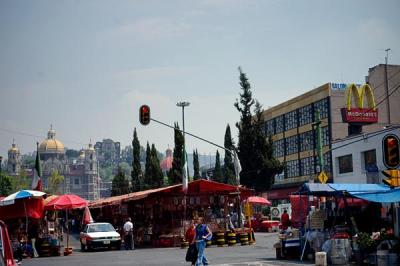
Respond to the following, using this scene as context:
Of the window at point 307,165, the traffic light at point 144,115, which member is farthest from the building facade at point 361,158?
the traffic light at point 144,115

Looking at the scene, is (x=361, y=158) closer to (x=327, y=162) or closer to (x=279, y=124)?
(x=327, y=162)

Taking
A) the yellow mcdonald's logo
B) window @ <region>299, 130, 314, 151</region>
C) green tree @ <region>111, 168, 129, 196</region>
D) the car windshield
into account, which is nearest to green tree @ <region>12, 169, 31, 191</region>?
green tree @ <region>111, 168, 129, 196</region>

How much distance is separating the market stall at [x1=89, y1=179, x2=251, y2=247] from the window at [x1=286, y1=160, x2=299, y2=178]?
103 ft

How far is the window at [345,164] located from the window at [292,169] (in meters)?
17.6

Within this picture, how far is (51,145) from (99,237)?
164m

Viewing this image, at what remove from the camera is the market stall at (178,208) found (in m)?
31.9

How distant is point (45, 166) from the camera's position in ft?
602

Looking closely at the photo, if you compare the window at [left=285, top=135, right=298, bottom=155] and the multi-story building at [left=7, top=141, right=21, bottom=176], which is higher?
the multi-story building at [left=7, top=141, right=21, bottom=176]

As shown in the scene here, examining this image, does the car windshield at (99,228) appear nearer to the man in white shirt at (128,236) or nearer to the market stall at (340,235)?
the man in white shirt at (128,236)

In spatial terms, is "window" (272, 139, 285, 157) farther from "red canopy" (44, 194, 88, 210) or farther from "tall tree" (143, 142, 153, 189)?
"red canopy" (44, 194, 88, 210)

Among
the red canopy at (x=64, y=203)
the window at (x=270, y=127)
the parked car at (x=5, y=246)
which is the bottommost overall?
the parked car at (x=5, y=246)

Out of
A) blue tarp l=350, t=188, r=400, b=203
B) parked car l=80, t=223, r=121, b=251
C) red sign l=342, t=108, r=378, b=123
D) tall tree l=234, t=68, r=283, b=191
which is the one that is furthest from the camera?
tall tree l=234, t=68, r=283, b=191

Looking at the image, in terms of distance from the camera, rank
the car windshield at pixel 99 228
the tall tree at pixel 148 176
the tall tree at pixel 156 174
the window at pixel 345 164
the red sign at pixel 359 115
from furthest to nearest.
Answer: the tall tree at pixel 156 174, the tall tree at pixel 148 176, the red sign at pixel 359 115, the window at pixel 345 164, the car windshield at pixel 99 228

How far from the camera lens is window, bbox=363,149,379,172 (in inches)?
1622
